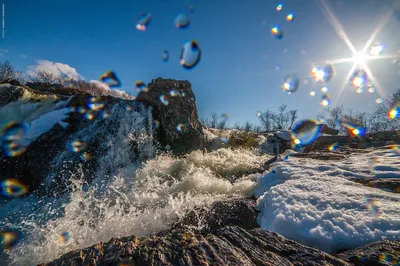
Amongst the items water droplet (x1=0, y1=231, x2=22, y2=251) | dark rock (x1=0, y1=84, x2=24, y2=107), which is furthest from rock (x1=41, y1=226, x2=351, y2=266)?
dark rock (x1=0, y1=84, x2=24, y2=107)

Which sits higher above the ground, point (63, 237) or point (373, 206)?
point (373, 206)

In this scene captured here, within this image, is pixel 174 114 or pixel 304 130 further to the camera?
pixel 304 130

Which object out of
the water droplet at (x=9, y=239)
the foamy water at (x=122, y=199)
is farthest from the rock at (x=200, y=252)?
the water droplet at (x=9, y=239)

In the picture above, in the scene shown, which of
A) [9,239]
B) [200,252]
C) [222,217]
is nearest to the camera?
[200,252]

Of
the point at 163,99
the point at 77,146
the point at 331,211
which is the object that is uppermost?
the point at 163,99

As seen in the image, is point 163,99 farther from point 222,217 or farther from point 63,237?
point 222,217

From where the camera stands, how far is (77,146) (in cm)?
619

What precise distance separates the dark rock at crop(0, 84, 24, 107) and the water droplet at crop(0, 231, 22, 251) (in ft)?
20.5

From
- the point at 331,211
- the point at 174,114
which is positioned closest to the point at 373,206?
the point at 331,211

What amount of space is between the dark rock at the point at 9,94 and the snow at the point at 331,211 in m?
9.74

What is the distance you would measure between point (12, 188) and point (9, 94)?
437cm

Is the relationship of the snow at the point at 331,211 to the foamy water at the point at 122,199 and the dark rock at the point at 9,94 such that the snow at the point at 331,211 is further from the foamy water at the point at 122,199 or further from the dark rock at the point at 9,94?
the dark rock at the point at 9,94

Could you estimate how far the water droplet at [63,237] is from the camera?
2.61 m

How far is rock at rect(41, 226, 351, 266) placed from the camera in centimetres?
133
